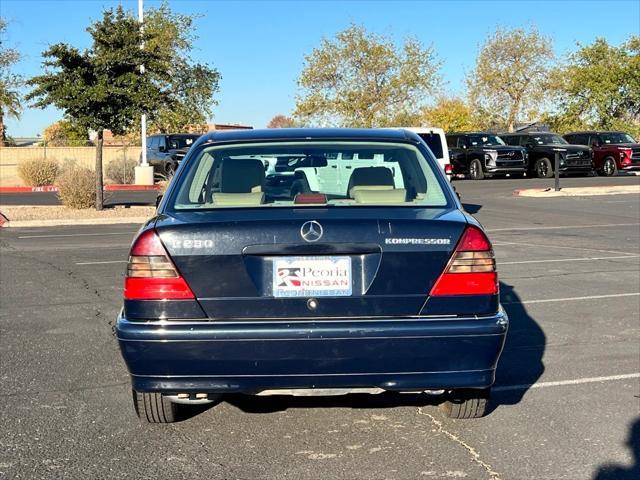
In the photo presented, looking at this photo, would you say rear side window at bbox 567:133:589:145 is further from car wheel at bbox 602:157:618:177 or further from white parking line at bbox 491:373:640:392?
white parking line at bbox 491:373:640:392

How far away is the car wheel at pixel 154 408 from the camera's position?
476cm

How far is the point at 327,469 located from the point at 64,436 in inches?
60.6

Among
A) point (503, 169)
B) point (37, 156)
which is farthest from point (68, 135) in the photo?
point (503, 169)

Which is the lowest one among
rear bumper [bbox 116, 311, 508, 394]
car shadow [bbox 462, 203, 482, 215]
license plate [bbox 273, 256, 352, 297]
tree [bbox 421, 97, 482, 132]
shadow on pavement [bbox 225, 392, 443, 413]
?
car shadow [bbox 462, 203, 482, 215]

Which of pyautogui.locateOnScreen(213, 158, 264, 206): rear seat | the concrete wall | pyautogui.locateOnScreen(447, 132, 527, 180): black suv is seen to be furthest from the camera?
the concrete wall

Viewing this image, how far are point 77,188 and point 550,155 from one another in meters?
19.5

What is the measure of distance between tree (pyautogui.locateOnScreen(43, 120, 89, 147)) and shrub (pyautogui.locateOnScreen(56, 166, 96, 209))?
3.28 feet

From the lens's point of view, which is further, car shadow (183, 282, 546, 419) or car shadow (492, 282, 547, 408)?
car shadow (492, 282, 547, 408)

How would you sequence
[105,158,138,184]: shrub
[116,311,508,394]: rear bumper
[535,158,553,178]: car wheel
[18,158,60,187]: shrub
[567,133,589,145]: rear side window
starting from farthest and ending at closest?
[567,133,589,145]: rear side window < [105,158,138,184]: shrub < [535,158,553,178]: car wheel < [18,158,60,187]: shrub < [116,311,508,394]: rear bumper

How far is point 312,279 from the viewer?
162 inches

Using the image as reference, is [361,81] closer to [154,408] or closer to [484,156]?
[484,156]

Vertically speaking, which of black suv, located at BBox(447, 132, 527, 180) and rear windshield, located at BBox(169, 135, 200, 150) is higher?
rear windshield, located at BBox(169, 135, 200, 150)

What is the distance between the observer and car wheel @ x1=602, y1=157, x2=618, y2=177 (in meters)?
33.8

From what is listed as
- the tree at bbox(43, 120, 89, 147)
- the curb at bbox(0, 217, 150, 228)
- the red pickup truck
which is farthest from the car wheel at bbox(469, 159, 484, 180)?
the curb at bbox(0, 217, 150, 228)
